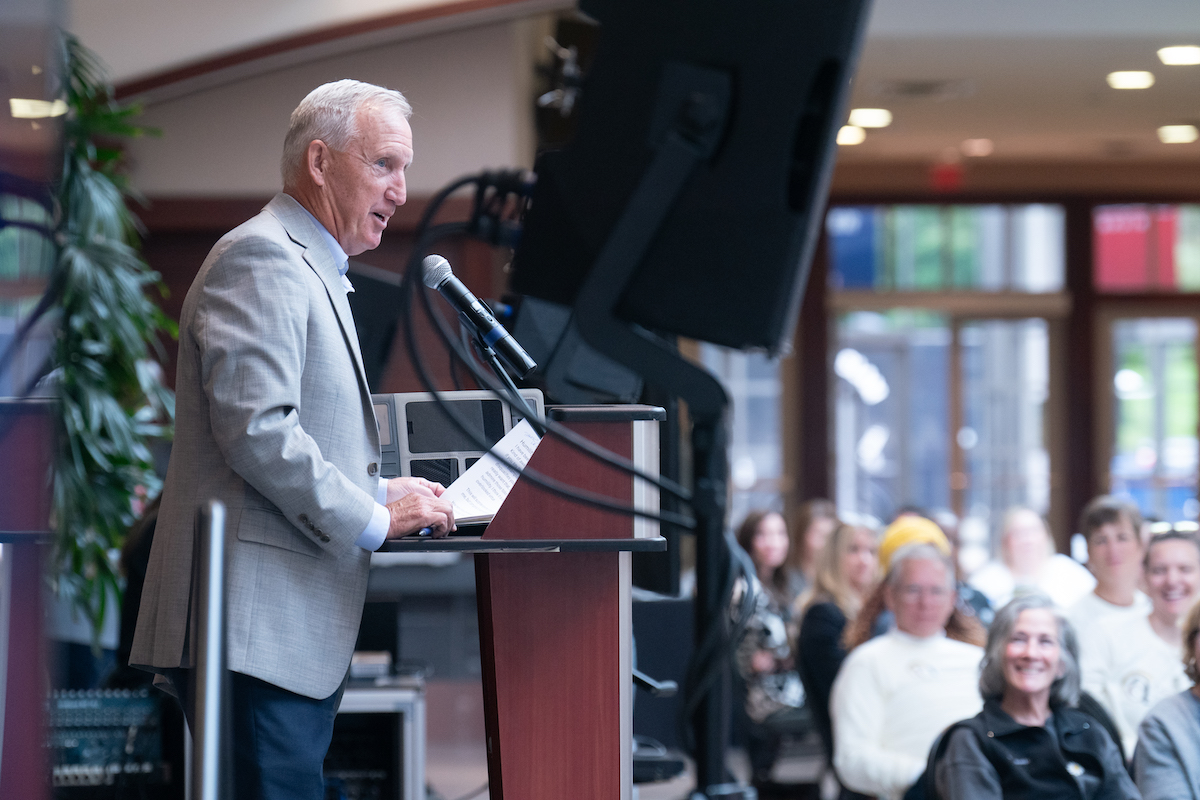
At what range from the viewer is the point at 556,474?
5.64ft

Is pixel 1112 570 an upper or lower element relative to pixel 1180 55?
lower

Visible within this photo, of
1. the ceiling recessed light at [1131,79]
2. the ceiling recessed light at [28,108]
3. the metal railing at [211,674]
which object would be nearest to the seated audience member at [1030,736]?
the metal railing at [211,674]

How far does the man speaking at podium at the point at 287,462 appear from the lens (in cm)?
150

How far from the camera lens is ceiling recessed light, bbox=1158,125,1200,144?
7766mm

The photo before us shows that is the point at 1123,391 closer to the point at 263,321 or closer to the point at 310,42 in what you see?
the point at 310,42

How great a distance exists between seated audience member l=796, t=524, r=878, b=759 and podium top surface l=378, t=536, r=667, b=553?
2234mm

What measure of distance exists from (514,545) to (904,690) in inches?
80.0

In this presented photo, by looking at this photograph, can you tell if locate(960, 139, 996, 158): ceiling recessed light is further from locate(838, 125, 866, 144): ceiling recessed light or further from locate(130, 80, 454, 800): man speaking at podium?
locate(130, 80, 454, 800): man speaking at podium

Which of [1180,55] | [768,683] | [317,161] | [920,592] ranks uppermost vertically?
[1180,55]

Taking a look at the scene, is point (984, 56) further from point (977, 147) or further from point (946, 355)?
point (946, 355)

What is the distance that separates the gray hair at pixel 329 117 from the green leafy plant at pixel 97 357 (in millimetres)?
2157

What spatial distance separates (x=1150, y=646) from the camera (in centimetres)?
346

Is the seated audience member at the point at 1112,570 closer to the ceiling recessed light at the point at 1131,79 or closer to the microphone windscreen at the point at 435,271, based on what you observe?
the microphone windscreen at the point at 435,271

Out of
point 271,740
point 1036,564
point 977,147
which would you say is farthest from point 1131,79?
point 271,740
